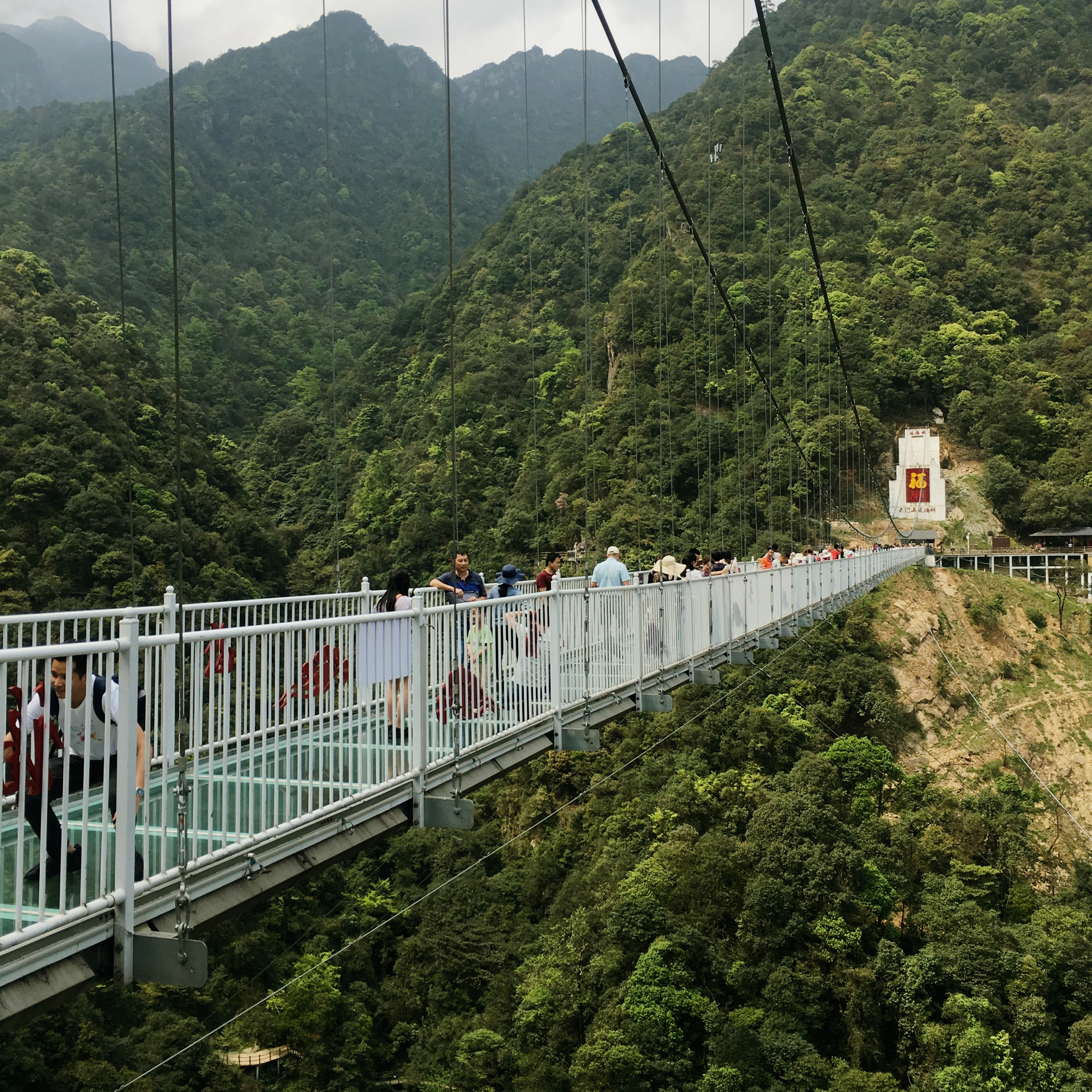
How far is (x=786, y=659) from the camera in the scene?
3775 cm

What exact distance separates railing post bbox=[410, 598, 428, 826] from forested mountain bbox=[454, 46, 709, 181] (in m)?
95.0

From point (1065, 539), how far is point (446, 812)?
5549 cm

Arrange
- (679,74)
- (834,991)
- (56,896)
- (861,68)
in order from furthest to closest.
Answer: (679,74)
(861,68)
(834,991)
(56,896)

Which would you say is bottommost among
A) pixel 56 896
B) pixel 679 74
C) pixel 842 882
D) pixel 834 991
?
pixel 834 991

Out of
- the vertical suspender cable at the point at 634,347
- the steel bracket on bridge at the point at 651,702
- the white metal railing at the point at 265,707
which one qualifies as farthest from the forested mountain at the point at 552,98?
the white metal railing at the point at 265,707

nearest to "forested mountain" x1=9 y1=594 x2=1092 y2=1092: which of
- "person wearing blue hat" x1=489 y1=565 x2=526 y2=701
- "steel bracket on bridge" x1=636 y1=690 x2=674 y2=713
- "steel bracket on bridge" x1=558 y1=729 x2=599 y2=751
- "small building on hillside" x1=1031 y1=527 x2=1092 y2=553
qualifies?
"steel bracket on bridge" x1=636 y1=690 x2=674 y2=713

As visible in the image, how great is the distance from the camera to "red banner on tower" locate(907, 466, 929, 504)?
5675 cm

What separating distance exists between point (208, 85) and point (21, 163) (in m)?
37.1

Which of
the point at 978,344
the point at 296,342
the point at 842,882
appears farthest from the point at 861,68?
the point at 842,882

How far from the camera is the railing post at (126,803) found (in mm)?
2803

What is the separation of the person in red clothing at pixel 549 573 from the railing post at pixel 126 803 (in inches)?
239

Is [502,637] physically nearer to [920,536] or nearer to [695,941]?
[695,941]

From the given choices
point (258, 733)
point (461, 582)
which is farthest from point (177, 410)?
point (461, 582)

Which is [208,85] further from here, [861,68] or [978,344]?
[978,344]
